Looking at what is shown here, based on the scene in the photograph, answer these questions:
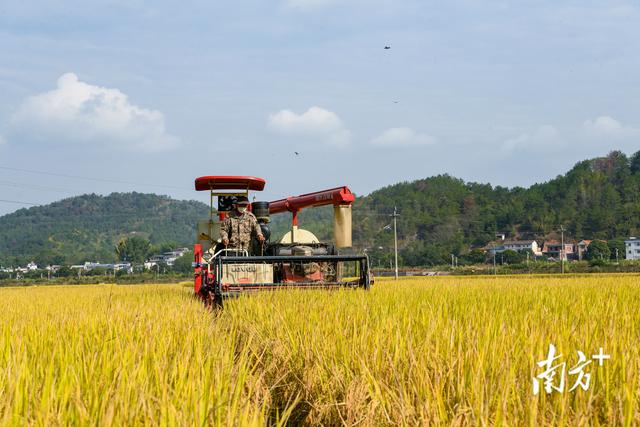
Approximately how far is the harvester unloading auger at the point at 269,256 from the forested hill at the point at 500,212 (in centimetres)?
13079

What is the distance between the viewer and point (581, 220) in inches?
6334

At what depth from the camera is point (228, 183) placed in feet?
43.3

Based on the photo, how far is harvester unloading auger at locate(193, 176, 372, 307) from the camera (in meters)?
10.4

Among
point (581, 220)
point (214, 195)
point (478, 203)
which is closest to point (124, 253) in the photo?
point (478, 203)

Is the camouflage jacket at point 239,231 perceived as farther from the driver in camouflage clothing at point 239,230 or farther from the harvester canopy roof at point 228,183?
the harvester canopy roof at point 228,183

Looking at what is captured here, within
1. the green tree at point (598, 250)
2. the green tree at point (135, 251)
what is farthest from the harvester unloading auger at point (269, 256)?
the green tree at point (135, 251)

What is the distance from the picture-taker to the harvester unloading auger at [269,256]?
10391 millimetres

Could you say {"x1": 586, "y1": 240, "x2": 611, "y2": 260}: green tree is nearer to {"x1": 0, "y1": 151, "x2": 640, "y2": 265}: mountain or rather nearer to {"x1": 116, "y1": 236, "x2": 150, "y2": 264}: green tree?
{"x1": 0, "y1": 151, "x2": 640, "y2": 265}: mountain

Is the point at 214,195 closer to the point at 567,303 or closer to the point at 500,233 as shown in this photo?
the point at 567,303

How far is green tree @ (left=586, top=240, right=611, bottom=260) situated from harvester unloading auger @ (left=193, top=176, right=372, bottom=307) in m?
140

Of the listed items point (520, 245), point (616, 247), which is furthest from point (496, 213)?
point (616, 247)

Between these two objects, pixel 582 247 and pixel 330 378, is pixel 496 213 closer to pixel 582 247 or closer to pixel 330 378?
pixel 582 247

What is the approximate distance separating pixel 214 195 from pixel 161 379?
33.1ft

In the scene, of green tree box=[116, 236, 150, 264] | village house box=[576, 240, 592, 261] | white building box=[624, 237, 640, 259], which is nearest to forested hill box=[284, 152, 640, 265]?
white building box=[624, 237, 640, 259]
